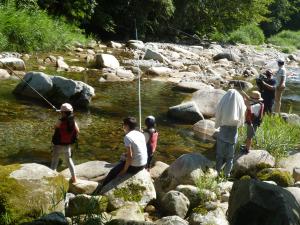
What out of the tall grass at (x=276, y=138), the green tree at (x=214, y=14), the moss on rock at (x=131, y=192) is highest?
the green tree at (x=214, y=14)

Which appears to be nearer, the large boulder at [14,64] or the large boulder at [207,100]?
the large boulder at [207,100]

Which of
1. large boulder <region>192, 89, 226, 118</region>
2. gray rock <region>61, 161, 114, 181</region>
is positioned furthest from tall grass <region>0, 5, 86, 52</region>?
gray rock <region>61, 161, 114, 181</region>

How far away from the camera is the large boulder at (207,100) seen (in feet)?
46.7

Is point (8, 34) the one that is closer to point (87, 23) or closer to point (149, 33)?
point (87, 23)

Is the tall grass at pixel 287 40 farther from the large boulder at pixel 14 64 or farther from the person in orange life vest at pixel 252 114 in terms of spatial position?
the person in orange life vest at pixel 252 114

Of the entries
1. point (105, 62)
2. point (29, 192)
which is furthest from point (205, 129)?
point (105, 62)

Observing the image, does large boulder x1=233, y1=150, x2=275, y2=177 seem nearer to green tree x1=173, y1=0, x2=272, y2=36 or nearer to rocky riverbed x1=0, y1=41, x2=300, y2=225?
rocky riverbed x1=0, y1=41, x2=300, y2=225

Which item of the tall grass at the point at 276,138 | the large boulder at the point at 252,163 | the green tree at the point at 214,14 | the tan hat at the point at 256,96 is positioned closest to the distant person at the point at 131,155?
the large boulder at the point at 252,163

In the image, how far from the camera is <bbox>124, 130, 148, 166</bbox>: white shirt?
7.37 m

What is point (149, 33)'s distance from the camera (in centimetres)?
3400

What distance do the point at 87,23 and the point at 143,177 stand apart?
2282 centimetres

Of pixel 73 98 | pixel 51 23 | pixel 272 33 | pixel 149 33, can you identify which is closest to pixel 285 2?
pixel 272 33

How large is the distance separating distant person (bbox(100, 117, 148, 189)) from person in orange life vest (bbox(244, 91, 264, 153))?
9.35 ft

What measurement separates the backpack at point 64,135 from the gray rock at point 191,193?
1.88 meters
